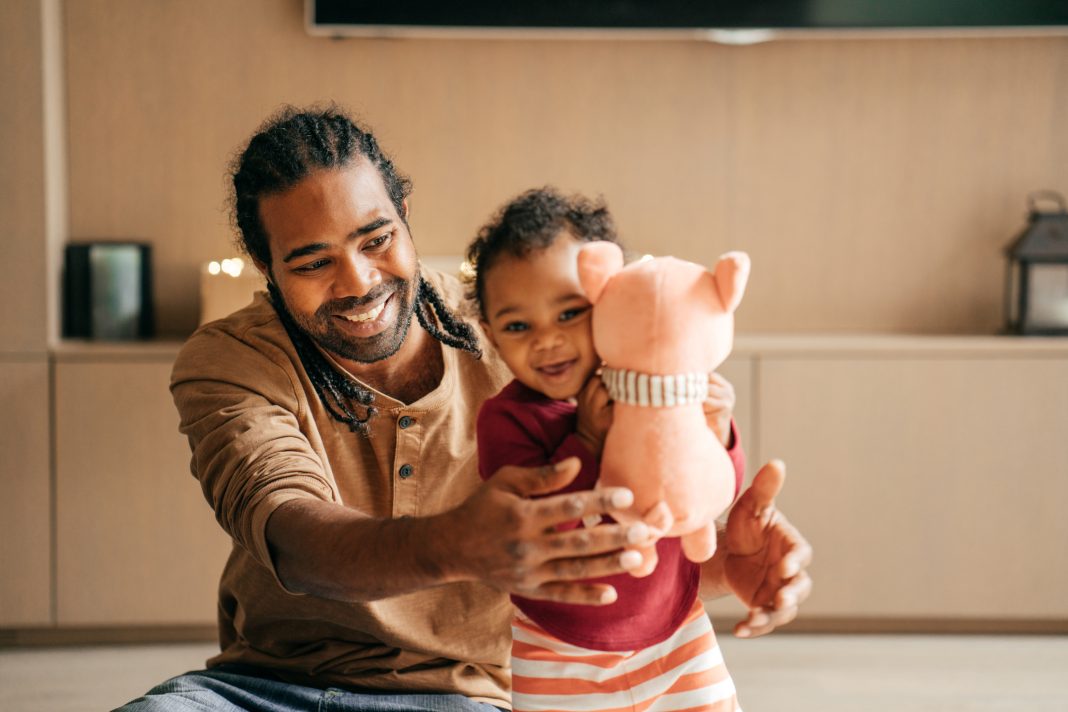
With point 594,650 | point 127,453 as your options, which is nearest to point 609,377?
point 594,650

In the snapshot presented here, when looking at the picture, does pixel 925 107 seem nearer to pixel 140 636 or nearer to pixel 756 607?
pixel 756 607

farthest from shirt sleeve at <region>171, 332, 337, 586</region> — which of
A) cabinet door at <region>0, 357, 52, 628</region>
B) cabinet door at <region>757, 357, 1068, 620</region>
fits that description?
cabinet door at <region>757, 357, 1068, 620</region>

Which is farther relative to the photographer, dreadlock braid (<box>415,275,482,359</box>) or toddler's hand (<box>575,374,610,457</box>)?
dreadlock braid (<box>415,275,482,359</box>)

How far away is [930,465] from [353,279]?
176 centimetres

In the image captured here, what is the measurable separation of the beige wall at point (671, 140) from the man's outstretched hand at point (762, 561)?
182 cm

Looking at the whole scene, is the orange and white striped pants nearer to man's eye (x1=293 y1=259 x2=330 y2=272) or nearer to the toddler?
the toddler

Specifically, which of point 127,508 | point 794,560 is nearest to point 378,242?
point 794,560

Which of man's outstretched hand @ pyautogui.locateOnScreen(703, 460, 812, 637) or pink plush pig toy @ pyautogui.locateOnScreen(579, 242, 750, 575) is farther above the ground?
pink plush pig toy @ pyautogui.locateOnScreen(579, 242, 750, 575)

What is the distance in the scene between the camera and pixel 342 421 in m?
1.38

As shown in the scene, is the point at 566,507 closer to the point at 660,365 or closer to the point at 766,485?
the point at 660,365

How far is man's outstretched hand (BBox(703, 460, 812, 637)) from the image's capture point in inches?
41.8

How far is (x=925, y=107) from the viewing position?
2.89m

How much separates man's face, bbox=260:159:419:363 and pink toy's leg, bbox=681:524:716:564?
0.56 meters

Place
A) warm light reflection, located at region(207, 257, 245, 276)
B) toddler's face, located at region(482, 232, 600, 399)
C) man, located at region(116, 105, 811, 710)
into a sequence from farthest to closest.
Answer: warm light reflection, located at region(207, 257, 245, 276), man, located at region(116, 105, 811, 710), toddler's face, located at region(482, 232, 600, 399)
